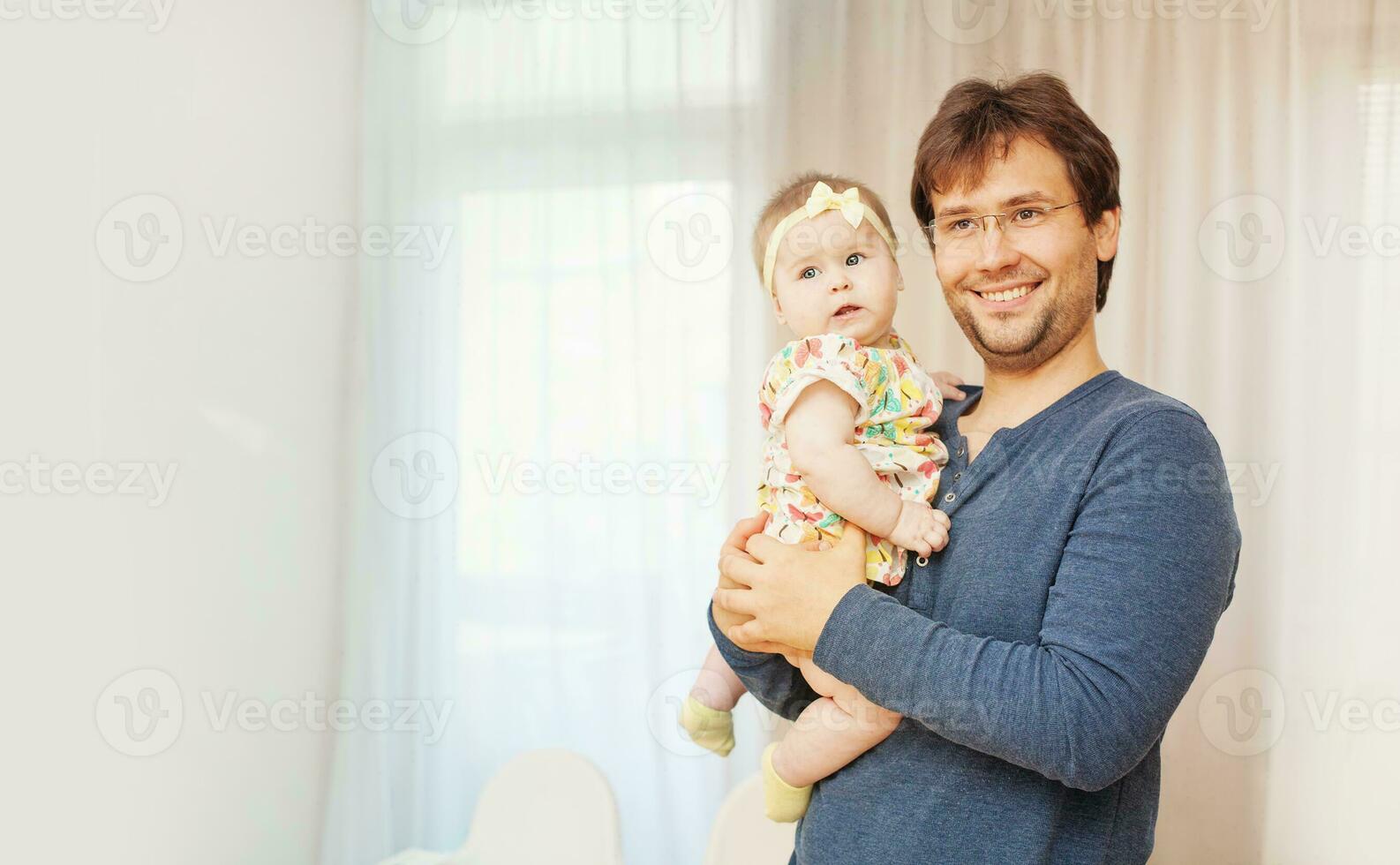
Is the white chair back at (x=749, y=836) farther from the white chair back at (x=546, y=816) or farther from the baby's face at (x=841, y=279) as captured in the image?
the baby's face at (x=841, y=279)

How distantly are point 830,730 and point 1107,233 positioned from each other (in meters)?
0.74

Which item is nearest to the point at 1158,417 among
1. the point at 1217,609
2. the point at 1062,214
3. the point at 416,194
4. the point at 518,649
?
the point at 1217,609

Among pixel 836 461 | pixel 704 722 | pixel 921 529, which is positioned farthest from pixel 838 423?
pixel 704 722

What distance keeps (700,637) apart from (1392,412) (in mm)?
2053

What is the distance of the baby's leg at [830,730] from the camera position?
122 cm

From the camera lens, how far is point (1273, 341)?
9.57 ft

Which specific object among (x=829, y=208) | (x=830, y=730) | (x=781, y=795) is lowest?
(x=781, y=795)

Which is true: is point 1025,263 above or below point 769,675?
above

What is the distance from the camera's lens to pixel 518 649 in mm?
3307

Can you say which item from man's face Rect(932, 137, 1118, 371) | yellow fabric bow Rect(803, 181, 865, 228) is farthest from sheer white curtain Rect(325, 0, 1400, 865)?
man's face Rect(932, 137, 1118, 371)

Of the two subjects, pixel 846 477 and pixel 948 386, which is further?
A: pixel 948 386

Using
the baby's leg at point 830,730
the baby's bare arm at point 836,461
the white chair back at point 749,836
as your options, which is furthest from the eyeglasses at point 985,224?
the white chair back at point 749,836

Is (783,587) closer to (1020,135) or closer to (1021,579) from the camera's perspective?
(1021,579)

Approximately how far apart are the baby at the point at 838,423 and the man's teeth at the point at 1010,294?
6.6 inches
